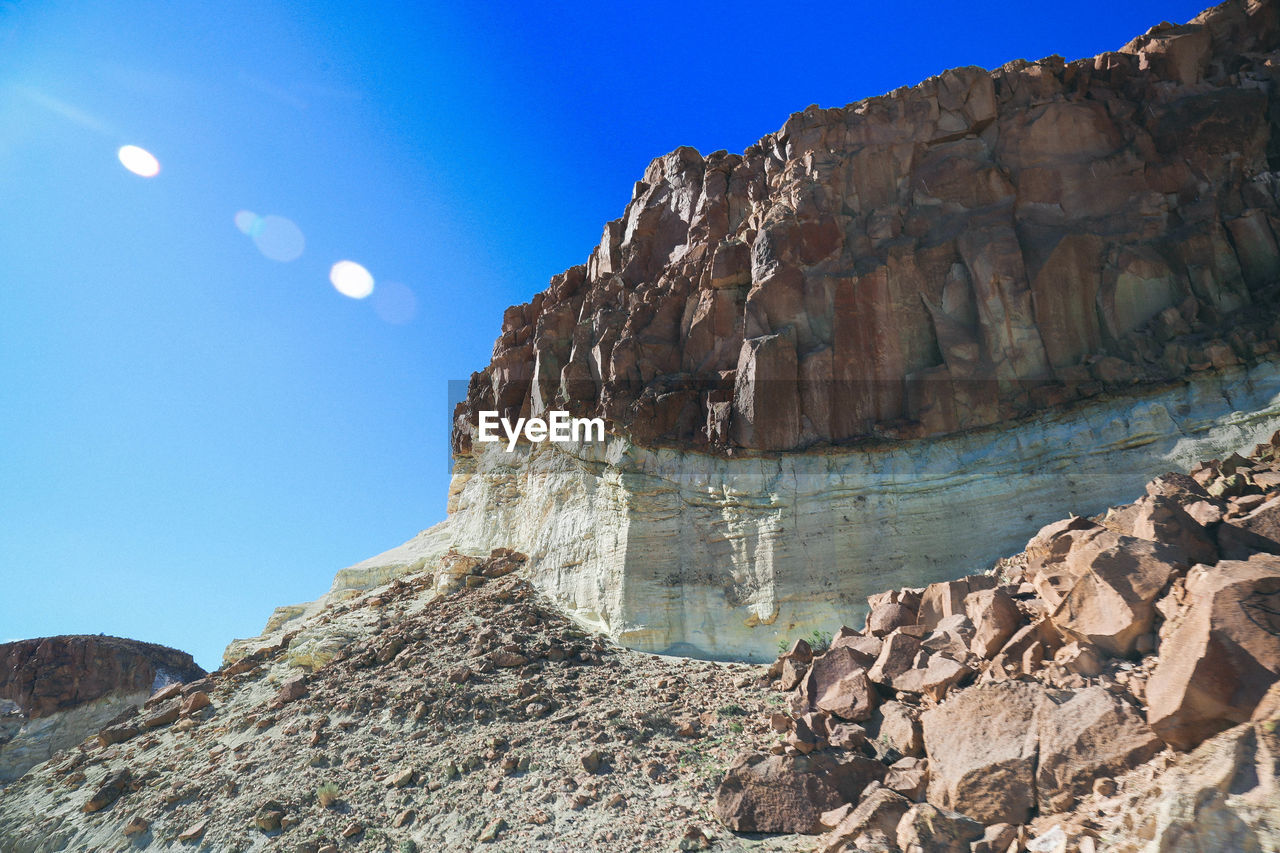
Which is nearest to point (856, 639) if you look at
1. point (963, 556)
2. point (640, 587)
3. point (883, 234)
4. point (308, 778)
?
point (963, 556)

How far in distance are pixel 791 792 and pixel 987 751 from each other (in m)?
2.99

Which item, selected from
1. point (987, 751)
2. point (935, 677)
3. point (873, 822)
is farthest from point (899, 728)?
point (873, 822)

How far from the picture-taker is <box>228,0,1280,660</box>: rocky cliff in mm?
18953

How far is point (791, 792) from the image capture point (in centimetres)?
1070

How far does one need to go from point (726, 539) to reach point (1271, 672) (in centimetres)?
1464

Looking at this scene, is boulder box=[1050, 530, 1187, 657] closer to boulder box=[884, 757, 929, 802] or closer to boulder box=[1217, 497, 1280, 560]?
boulder box=[1217, 497, 1280, 560]

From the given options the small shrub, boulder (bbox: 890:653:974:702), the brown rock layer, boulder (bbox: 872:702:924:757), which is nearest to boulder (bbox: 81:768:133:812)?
the small shrub

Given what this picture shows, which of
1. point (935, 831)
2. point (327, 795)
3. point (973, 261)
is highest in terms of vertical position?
point (973, 261)

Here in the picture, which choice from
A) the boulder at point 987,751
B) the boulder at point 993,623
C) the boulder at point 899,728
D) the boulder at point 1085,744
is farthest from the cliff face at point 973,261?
the boulder at point 1085,744

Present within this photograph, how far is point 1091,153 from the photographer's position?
22469mm

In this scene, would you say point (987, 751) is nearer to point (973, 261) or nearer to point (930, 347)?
point (930, 347)

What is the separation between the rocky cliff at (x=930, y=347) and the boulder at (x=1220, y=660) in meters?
10.5

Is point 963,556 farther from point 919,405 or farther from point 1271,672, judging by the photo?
point 1271,672

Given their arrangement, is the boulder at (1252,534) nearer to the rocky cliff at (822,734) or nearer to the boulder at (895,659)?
the rocky cliff at (822,734)
